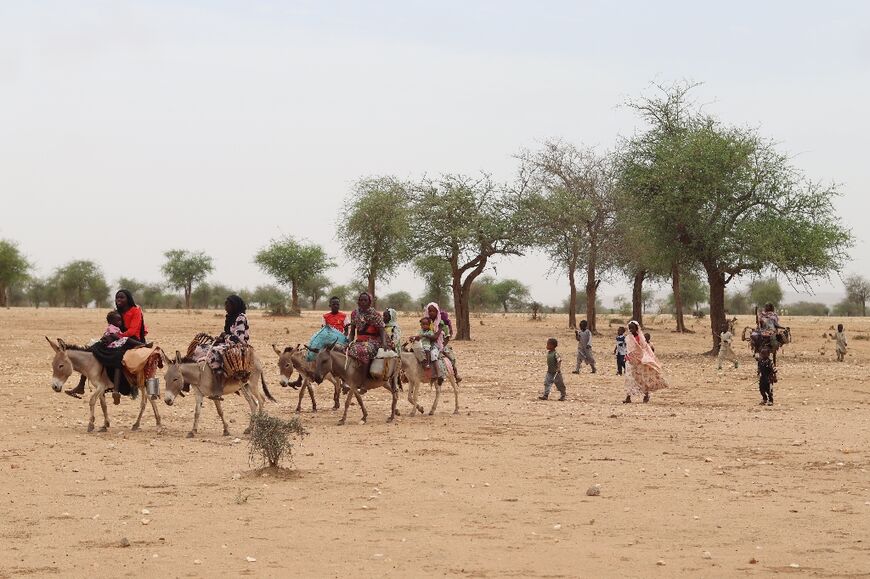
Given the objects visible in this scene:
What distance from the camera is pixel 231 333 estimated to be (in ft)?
53.9

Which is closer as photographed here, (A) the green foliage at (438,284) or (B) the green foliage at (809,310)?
(A) the green foliage at (438,284)

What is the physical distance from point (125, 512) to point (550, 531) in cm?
387

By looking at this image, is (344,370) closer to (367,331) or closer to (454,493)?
(367,331)

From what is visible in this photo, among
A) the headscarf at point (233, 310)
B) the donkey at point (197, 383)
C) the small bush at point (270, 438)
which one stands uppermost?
the headscarf at point (233, 310)

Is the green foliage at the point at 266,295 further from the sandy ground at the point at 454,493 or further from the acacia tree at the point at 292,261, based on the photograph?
the sandy ground at the point at 454,493

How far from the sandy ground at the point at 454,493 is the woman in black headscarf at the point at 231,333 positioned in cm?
113

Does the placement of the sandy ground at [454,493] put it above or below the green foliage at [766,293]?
below

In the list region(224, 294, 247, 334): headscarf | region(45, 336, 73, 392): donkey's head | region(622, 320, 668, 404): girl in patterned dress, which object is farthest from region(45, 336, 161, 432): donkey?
region(622, 320, 668, 404): girl in patterned dress

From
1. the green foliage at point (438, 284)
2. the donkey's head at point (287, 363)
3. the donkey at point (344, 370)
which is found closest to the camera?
the donkey at point (344, 370)

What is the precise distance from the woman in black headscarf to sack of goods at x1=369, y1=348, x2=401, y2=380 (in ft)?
6.98

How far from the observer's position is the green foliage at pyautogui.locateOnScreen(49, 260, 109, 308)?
10512cm

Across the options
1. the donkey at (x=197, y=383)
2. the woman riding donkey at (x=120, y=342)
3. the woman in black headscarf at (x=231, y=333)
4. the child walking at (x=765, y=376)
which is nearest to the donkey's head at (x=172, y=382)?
the donkey at (x=197, y=383)

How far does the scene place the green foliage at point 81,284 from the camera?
105 meters

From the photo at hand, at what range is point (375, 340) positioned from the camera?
1803 cm
